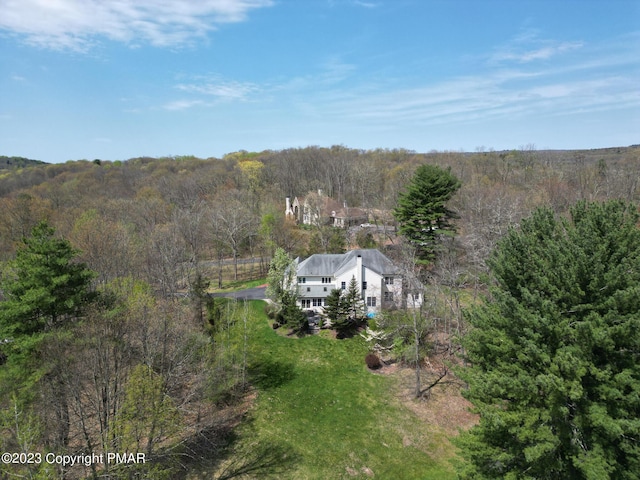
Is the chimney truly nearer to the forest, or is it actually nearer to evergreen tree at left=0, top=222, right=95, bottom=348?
the forest

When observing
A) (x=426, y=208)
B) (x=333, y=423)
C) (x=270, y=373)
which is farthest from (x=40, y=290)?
(x=426, y=208)

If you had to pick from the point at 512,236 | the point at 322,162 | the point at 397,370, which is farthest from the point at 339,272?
the point at 322,162

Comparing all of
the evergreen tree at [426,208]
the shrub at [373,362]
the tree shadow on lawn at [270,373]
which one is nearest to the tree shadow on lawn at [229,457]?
the tree shadow on lawn at [270,373]

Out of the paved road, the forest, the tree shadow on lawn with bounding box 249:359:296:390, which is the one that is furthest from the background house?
the tree shadow on lawn with bounding box 249:359:296:390

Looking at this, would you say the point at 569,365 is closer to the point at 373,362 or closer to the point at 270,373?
the point at 373,362

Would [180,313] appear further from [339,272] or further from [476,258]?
[476,258]

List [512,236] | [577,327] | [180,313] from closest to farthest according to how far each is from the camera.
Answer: [577,327]
[512,236]
[180,313]
